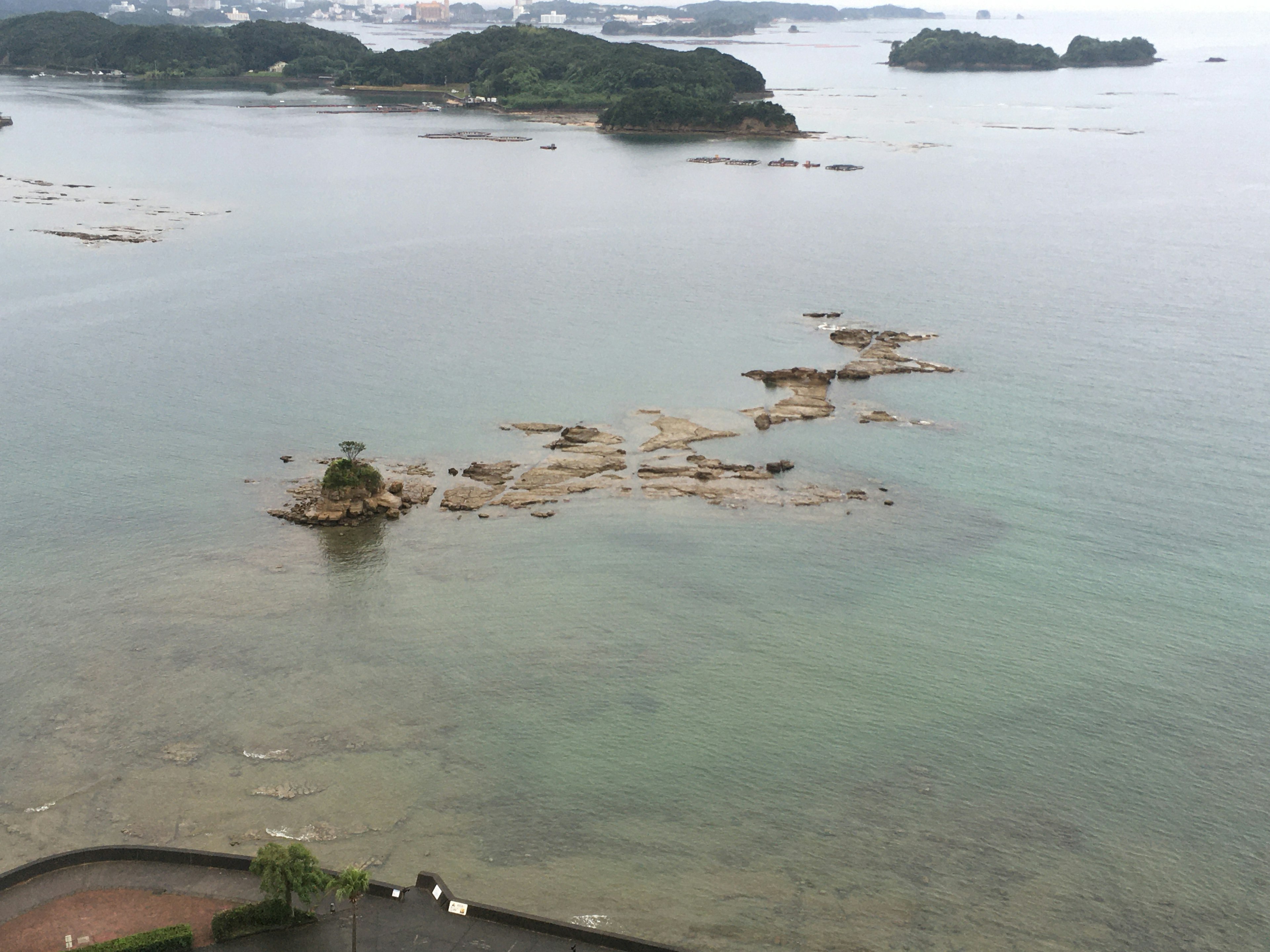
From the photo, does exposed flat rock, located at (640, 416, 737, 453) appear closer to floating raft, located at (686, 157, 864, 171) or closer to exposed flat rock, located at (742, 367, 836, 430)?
Result: exposed flat rock, located at (742, 367, 836, 430)

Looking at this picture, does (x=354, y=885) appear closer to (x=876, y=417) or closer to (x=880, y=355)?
(x=876, y=417)

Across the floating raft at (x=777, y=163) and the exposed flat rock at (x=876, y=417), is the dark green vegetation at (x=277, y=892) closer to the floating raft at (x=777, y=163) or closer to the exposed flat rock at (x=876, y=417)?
the exposed flat rock at (x=876, y=417)

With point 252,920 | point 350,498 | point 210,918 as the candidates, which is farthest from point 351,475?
point 252,920

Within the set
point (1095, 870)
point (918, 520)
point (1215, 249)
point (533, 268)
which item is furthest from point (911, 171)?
point (1095, 870)

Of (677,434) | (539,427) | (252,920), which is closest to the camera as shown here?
(252,920)

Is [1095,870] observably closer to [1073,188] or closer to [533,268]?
[533,268]

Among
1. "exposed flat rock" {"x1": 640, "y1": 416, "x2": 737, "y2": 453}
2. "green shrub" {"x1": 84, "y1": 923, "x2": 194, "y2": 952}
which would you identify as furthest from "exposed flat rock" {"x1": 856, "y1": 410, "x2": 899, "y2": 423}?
"green shrub" {"x1": 84, "y1": 923, "x2": 194, "y2": 952}
